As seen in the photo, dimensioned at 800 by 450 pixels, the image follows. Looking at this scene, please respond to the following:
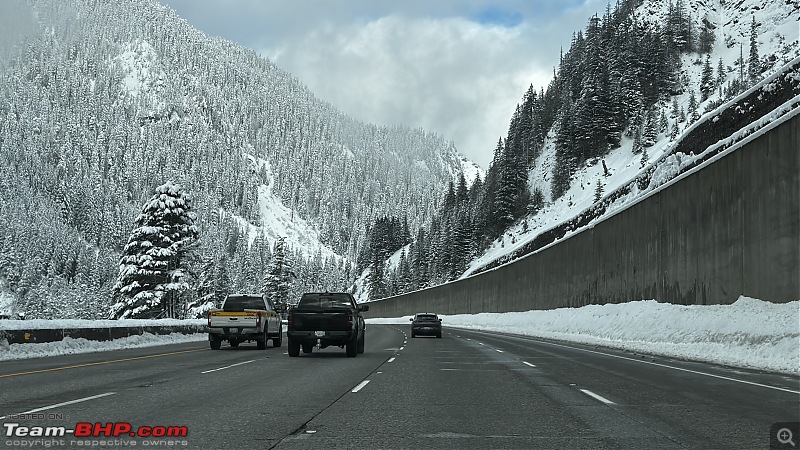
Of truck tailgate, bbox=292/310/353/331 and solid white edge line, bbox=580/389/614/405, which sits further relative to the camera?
truck tailgate, bbox=292/310/353/331

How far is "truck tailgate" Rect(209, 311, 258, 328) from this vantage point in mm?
27672

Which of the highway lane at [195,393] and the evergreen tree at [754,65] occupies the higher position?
the evergreen tree at [754,65]

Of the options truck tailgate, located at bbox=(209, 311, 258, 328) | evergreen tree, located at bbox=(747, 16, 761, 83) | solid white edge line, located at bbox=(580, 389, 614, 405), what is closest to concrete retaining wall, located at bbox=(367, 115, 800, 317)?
solid white edge line, located at bbox=(580, 389, 614, 405)

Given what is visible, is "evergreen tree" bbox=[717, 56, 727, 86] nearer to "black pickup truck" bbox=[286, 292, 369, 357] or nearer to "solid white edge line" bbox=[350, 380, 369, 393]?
Answer: "black pickup truck" bbox=[286, 292, 369, 357]

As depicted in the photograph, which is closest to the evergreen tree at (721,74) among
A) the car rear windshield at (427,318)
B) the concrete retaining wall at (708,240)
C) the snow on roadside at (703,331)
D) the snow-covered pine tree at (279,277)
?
the snow-covered pine tree at (279,277)

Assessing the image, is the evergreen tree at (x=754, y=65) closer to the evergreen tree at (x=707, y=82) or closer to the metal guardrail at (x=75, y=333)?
the evergreen tree at (x=707, y=82)

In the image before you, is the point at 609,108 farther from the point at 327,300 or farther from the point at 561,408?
the point at 561,408

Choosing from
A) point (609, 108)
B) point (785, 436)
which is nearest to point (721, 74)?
point (609, 108)

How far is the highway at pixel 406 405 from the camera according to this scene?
7.91 metres

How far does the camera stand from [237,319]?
2773 cm

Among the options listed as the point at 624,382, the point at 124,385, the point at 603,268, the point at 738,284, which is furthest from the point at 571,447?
the point at 603,268

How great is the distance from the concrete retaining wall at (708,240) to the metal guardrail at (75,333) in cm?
2095

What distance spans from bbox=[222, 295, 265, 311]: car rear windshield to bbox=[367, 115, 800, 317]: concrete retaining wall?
1545cm

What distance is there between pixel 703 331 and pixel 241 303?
16.6 m
